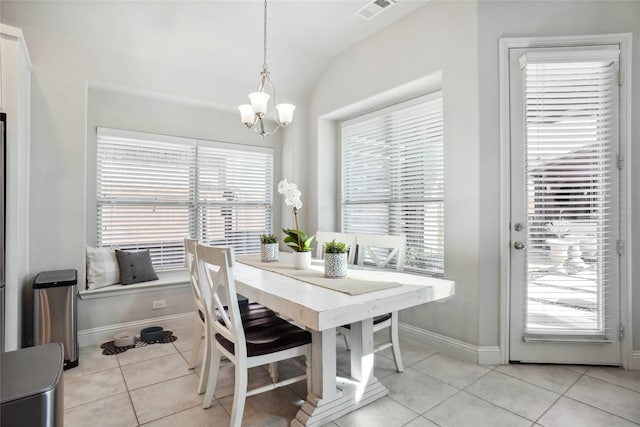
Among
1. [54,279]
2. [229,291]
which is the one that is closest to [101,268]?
[54,279]

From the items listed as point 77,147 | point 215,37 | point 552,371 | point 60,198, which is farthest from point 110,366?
point 552,371

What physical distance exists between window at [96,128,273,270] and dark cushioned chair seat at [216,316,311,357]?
209 cm

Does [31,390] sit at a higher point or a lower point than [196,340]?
higher

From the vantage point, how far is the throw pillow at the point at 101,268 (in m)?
3.10

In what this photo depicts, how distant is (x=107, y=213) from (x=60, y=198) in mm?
586

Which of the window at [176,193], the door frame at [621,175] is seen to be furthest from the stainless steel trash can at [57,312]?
the door frame at [621,175]

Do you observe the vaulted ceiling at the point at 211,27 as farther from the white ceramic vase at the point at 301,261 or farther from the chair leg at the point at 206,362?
the chair leg at the point at 206,362

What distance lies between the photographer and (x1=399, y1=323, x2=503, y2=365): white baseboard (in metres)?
2.61

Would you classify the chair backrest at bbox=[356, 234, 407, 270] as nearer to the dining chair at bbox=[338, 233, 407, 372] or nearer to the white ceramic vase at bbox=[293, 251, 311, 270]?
the dining chair at bbox=[338, 233, 407, 372]

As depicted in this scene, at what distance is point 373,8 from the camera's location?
3.07 meters

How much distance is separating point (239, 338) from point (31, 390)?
899mm

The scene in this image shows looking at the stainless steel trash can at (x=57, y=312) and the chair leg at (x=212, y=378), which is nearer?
the chair leg at (x=212, y=378)

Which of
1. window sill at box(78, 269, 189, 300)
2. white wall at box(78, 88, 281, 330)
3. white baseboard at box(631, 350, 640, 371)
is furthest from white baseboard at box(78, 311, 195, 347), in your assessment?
white baseboard at box(631, 350, 640, 371)

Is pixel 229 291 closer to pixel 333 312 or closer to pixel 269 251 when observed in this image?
pixel 333 312
